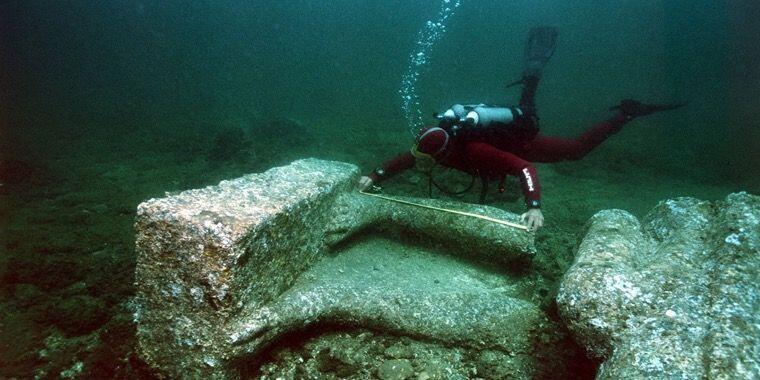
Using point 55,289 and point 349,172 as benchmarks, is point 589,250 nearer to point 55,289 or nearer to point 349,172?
point 349,172

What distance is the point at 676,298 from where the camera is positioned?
2.21 m

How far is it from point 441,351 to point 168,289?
77.1 inches

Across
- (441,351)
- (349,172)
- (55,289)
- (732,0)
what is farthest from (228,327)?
(732,0)

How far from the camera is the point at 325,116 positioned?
20.6 meters

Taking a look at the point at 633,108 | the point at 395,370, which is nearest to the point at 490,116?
the point at 395,370

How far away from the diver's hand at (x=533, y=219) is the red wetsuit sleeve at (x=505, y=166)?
76mm

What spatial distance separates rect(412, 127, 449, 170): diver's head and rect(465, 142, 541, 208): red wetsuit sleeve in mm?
379

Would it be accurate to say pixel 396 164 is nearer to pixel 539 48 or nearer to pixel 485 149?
pixel 485 149

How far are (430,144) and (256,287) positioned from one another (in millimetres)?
2693

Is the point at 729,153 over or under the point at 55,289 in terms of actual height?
over

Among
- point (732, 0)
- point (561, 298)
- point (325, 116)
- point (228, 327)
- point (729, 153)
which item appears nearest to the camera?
point (228, 327)

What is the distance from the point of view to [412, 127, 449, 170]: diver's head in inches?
171

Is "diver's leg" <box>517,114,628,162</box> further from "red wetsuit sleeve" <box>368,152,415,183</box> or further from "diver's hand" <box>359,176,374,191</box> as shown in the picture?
"diver's hand" <box>359,176,374,191</box>

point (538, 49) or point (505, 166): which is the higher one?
point (538, 49)
